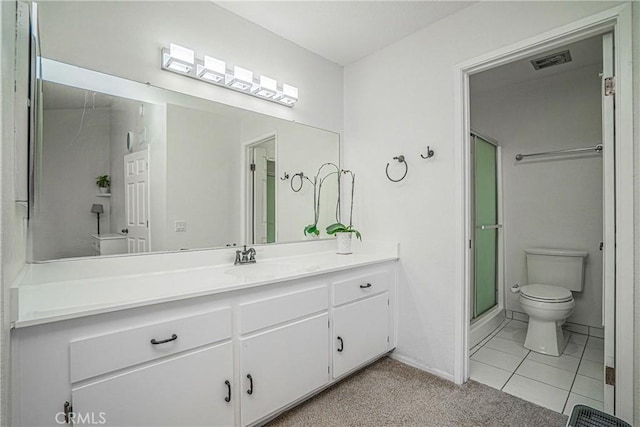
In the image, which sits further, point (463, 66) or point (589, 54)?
point (589, 54)

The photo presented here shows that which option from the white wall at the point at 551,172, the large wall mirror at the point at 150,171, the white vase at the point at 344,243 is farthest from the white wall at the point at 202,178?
the white wall at the point at 551,172

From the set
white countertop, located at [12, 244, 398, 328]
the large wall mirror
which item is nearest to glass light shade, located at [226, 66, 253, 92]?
the large wall mirror

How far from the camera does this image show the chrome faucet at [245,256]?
1.91m

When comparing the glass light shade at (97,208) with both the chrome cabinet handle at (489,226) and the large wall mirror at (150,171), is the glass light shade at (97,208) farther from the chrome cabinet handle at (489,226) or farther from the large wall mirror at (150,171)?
the chrome cabinet handle at (489,226)

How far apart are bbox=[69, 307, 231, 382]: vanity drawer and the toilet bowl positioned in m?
2.34

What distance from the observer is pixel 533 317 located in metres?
2.45

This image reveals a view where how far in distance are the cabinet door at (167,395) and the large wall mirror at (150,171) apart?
26.2 inches

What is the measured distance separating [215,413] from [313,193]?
Answer: 159cm

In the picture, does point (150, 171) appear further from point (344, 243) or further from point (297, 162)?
point (344, 243)

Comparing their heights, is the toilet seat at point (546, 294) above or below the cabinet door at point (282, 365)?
above

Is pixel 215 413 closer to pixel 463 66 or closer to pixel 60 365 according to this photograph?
pixel 60 365

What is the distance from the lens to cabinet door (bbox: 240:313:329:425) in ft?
4.69

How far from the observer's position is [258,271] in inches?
68.0

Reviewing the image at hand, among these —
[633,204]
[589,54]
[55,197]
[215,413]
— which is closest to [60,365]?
[215,413]
